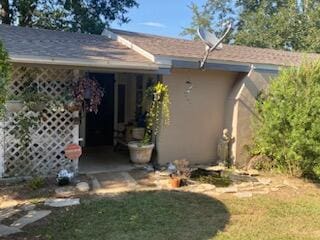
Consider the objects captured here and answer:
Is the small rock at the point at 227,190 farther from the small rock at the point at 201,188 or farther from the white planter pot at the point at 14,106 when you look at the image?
the white planter pot at the point at 14,106

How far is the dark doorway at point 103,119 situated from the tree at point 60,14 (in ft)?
25.0

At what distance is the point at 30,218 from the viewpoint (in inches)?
245

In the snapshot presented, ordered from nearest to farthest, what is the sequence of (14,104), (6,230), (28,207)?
(6,230), (28,207), (14,104)

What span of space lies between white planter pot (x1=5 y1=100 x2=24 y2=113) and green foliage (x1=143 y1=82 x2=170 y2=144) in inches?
131

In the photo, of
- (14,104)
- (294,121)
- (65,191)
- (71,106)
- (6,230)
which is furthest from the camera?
(294,121)

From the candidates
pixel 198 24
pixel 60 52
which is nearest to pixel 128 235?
pixel 60 52

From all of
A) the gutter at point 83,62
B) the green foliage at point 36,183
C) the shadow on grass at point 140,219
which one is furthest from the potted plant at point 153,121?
the green foliage at point 36,183

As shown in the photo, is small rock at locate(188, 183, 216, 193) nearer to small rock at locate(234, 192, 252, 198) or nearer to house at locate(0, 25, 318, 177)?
small rock at locate(234, 192, 252, 198)

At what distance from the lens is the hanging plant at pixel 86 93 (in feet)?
27.8

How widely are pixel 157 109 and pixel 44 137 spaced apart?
9.89ft

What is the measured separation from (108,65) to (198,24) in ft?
87.5

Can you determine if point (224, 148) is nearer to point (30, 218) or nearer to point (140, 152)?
point (140, 152)

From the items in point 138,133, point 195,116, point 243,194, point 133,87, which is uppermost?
point 133,87

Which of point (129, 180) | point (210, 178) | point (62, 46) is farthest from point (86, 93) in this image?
point (210, 178)
